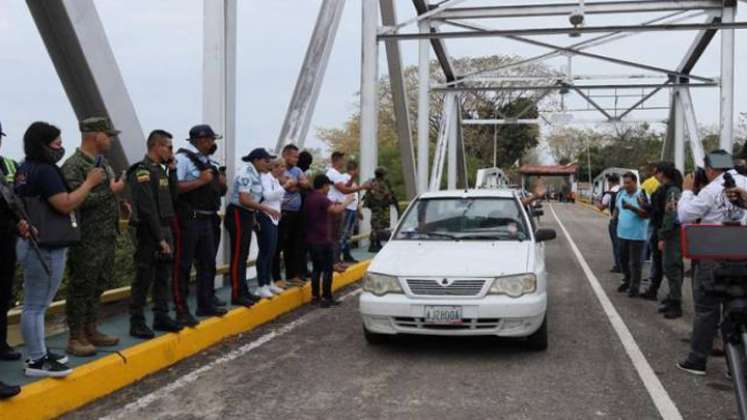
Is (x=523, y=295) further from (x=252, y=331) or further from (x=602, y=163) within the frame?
(x=602, y=163)

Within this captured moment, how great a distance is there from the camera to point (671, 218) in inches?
324

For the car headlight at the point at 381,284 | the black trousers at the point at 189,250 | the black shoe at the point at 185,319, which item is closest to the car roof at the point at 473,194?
the car headlight at the point at 381,284

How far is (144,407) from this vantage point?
4777mm

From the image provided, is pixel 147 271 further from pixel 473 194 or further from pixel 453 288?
pixel 473 194

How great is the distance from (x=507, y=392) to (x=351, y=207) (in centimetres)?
711

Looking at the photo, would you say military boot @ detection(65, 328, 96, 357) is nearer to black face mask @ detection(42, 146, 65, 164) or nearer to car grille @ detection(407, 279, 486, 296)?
black face mask @ detection(42, 146, 65, 164)

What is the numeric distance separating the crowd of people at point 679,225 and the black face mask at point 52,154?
453cm

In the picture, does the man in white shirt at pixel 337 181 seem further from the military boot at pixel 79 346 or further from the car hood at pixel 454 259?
the military boot at pixel 79 346

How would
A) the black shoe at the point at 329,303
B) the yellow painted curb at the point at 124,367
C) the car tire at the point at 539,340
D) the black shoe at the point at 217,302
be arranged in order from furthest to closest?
the black shoe at the point at 329,303 < the black shoe at the point at 217,302 < the car tire at the point at 539,340 < the yellow painted curb at the point at 124,367

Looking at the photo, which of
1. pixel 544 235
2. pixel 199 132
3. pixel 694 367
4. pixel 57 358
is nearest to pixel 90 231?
pixel 57 358

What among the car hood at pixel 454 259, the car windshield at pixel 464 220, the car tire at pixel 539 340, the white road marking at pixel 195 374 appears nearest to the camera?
the white road marking at pixel 195 374

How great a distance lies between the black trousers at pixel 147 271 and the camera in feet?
19.2

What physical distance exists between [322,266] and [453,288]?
2940 millimetres

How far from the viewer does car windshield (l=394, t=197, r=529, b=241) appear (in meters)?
7.23
